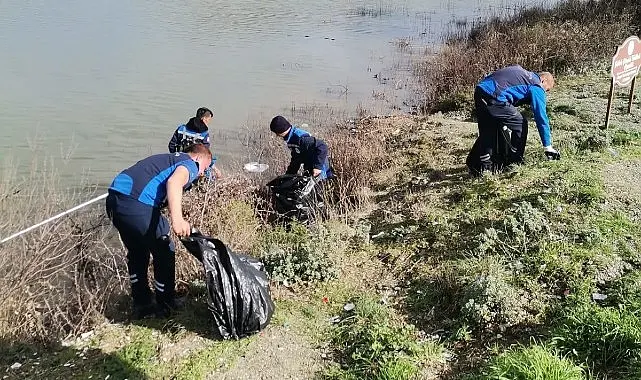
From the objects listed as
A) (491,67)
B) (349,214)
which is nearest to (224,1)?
(491,67)

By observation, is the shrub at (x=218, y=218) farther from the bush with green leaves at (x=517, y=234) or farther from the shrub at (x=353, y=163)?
the bush with green leaves at (x=517, y=234)

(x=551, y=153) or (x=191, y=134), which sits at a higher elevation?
(x=191, y=134)

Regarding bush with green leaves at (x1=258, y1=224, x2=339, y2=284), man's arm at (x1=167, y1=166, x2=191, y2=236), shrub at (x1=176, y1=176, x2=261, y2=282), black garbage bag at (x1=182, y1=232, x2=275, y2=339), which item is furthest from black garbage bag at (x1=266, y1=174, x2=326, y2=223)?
man's arm at (x1=167, y1=166, x2=191, y2=236)

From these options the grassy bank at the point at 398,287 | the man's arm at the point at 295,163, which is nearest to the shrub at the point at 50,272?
the grassy bank at the point at 398,287

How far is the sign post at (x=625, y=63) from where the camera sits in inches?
306

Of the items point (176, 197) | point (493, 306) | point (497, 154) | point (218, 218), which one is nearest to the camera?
point (176, 197)

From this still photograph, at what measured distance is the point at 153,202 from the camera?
4.34 m

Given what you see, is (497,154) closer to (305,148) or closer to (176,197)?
(305,148)

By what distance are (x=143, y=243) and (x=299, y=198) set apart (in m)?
2.38

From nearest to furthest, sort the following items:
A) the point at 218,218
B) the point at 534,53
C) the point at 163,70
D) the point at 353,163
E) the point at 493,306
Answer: the point at 493,306
the point at 218,218
the point at 353,163
the point at 534,53
the point at 163,70

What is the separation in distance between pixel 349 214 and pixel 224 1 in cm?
2160

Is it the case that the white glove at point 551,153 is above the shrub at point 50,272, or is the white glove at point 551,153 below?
above

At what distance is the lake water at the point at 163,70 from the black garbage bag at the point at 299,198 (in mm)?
2939

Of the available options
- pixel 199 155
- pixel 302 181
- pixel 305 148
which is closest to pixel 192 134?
pixel 305 148
